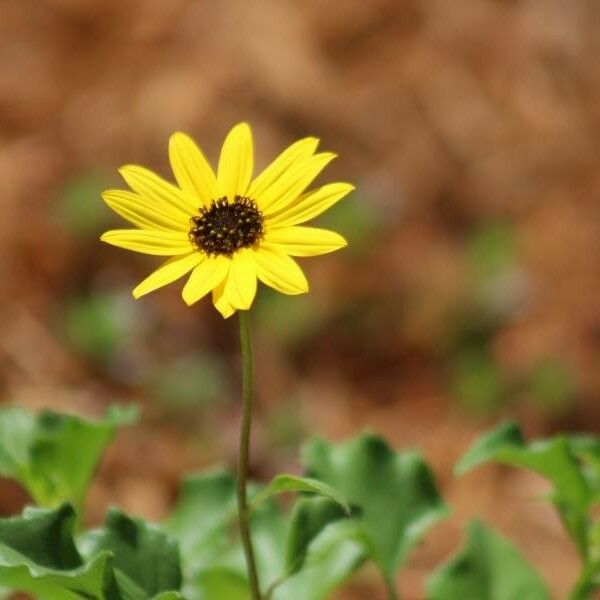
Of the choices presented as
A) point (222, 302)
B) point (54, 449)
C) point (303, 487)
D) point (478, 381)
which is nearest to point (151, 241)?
point (222, 302)

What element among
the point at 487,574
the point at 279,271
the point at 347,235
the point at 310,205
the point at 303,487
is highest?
the point at 347,235

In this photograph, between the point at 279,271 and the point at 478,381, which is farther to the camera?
the point at 478,381

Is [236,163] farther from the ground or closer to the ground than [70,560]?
farther from the ground

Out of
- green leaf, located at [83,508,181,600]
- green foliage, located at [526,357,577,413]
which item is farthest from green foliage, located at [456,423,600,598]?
green foliage, located at [526,357,577,413]

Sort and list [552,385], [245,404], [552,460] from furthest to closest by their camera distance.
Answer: [552,385] → [552,460] → [245,404]

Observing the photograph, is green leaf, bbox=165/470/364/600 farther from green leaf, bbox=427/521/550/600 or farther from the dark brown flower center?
the dark brown flower center

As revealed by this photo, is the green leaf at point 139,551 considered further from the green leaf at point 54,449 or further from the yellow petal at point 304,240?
the yellow petal at point 304,240

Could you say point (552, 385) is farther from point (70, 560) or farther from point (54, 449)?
point (70, 560)
